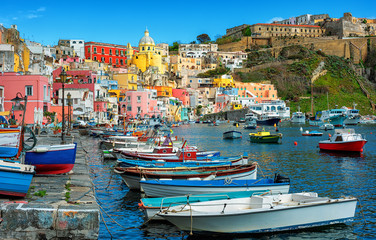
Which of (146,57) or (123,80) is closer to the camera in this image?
(123,80)

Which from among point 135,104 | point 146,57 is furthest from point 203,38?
point 135,104

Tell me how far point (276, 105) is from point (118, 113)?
44.2m

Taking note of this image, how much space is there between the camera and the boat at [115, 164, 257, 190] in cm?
1691

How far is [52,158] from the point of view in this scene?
1552 centimetres

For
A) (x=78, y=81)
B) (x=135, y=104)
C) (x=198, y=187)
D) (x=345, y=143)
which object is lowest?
(x=345, y=143)

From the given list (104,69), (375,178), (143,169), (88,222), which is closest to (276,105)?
(104,69)

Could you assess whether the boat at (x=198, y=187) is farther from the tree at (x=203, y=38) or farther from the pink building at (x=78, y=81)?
the tree at (x=203, y=38)

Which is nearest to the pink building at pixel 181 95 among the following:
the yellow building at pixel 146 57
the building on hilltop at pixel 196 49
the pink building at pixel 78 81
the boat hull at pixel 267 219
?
the yellow building at pixel 146 57

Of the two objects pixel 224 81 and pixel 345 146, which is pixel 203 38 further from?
pixel 345 146

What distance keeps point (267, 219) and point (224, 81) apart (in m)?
109

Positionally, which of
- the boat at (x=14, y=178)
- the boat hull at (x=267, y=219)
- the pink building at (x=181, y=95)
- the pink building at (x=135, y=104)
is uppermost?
the pink building at (x=181, y=95)

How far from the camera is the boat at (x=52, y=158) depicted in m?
14.9

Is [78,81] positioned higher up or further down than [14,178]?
higher up

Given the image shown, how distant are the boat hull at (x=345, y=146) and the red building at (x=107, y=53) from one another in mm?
81824
